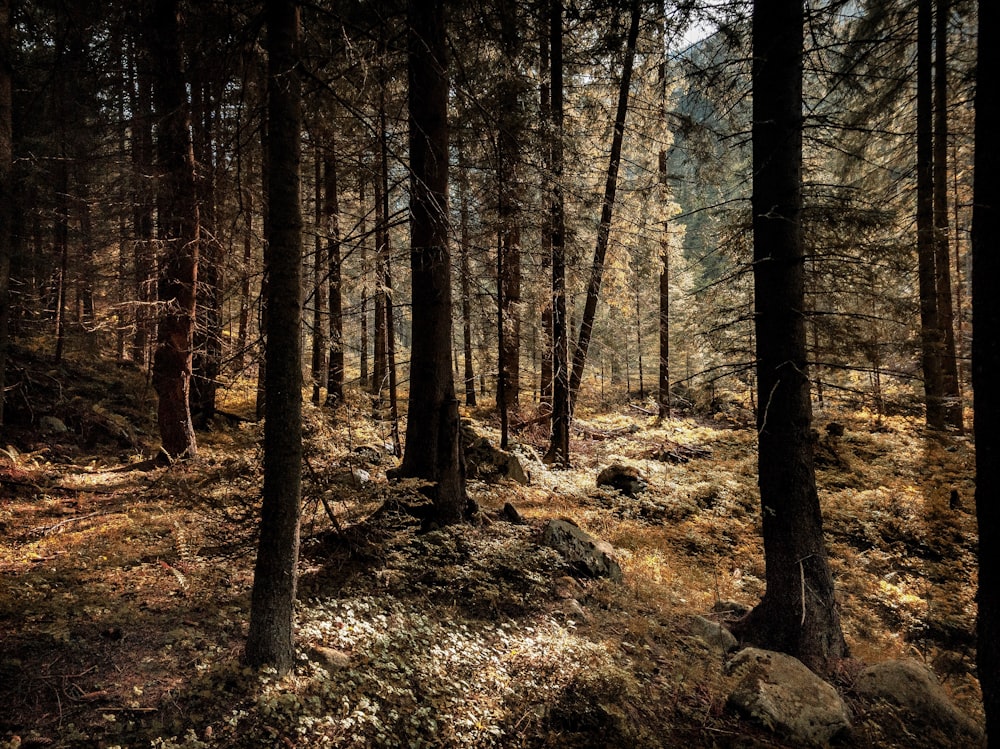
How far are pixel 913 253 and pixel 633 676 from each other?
531 cm

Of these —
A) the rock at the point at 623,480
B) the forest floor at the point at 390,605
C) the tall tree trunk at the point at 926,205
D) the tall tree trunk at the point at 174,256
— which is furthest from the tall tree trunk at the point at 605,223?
the tall tree trunk at the point at 174,256

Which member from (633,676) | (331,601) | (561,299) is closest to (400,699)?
(331,601)

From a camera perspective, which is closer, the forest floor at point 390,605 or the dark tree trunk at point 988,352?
the dark tree trunk at point 988,352

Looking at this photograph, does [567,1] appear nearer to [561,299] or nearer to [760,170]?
[561,299]

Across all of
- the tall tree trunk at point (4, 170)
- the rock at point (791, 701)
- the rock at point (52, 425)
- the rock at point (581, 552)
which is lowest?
the rock at point (791, 701)

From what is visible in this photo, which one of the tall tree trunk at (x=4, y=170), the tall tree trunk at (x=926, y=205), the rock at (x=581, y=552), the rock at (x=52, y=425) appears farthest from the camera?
the tall tree trunk at (x=926, y=205)

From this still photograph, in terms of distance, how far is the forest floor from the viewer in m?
3.28

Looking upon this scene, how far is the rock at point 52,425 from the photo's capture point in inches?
348

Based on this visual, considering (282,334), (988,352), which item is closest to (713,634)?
(988,352)

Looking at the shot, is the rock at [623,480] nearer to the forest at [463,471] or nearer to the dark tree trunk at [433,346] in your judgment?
the forest at [463,471]

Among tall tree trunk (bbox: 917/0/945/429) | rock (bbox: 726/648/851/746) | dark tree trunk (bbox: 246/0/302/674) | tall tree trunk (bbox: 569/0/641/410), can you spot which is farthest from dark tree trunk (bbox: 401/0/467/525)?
tall tree trunk (bbox: 917/0/945/429)

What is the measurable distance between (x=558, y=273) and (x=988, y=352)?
8.21 m

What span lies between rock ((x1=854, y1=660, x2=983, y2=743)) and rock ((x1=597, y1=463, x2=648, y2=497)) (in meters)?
A: 5.47

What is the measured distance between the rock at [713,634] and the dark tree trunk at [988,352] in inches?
107
